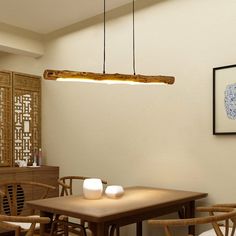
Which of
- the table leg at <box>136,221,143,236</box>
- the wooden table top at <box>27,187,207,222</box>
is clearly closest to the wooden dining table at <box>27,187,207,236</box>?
the wooden table top at <box>27,187,207,222</box>

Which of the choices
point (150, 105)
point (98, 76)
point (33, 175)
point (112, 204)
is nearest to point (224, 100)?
point (150, 105)

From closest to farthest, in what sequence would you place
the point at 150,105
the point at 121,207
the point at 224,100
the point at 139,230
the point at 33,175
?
1. the point at 121,207
2. the point at 224,100
3. the point at 139,230
4. the point at 150,105
5. the point at 33,175

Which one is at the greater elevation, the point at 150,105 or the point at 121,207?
the point at 150,105

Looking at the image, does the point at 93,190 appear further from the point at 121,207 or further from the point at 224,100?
the point at 224,100

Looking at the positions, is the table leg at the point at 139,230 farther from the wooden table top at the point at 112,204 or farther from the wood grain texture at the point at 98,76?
the wood grain texture at the point at 98,76

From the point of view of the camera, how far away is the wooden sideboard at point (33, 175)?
3.91m

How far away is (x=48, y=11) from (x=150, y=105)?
163cm

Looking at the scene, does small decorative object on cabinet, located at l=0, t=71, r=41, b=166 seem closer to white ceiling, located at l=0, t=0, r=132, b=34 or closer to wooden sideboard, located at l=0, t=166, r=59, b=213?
wooden sideboard, located at l=0, t=166, r=59, b=213

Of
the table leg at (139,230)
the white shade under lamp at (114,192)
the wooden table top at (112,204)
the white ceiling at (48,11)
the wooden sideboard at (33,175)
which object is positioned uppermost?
the white ceiling at (48,11)

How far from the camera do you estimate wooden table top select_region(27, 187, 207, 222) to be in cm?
219

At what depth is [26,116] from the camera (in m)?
4.48

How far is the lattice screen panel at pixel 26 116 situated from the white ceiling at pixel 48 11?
679mm

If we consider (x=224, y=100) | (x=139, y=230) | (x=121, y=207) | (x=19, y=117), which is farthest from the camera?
(x=19, y=117)

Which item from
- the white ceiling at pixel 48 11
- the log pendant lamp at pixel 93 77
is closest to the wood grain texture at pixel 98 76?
the log pendant lamp at pixel 93 77
